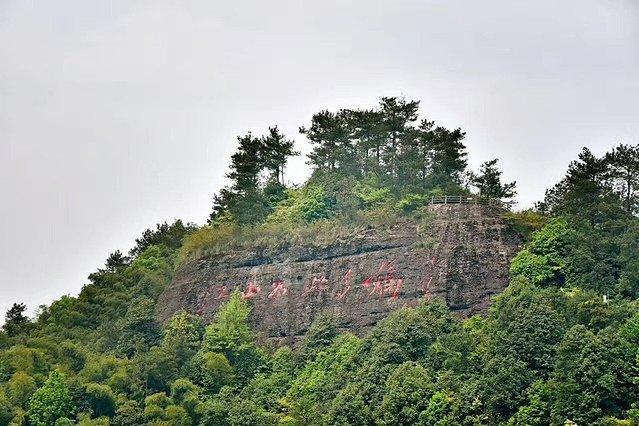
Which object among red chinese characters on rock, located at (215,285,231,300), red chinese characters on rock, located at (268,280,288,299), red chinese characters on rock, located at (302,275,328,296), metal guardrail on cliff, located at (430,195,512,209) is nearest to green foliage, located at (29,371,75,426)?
red chinese characters on rock, located at (215,285,231,300)

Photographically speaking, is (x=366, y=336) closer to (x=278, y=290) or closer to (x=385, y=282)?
(x=385, y=282)

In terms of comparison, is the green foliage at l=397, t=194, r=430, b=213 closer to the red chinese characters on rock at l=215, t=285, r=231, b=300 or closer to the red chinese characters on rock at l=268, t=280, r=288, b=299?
the red chinese characters on rock at l=268, t=280, r=288, b=299

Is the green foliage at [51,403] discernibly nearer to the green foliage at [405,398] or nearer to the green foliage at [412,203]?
the green foliage at [405,398]

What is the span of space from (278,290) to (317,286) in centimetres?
225

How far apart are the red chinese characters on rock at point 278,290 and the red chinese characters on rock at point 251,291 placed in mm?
737

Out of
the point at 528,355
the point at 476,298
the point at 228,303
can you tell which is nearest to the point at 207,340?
the point at 228,303

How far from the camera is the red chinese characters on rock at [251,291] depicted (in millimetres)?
71438

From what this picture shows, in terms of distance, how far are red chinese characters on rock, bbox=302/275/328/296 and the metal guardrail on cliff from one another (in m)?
6.12

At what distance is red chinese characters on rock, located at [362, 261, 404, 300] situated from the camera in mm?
66438

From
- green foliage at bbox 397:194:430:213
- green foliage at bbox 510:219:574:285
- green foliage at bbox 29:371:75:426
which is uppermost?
green foliage at bbox 397:194:430:213

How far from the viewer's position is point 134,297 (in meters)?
76.2

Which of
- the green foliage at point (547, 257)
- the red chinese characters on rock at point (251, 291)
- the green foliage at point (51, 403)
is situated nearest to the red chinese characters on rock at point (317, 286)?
the red chinese characters on rock at point (251, 291)

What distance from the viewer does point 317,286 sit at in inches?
2734

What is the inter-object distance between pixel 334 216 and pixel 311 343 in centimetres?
770
